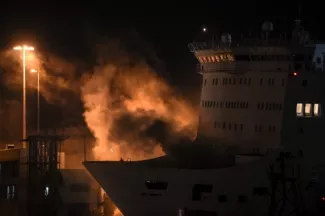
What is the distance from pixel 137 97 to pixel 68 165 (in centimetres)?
729

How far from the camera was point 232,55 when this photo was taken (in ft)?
150

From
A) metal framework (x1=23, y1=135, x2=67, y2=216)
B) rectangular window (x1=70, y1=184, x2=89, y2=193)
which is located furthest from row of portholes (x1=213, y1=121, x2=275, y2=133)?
rectangular window (x1=70, y1=184, x2=89, y2=193)

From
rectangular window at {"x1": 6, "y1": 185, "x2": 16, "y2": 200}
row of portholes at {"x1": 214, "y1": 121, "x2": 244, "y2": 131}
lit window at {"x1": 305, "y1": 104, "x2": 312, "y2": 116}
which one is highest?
lit window at {"x1": 305, "y1": 104, "x2": 312, "y2": 116}

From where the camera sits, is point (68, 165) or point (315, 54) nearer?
point (315, 54)

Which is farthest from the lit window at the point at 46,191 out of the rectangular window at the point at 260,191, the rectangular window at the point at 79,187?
the rectangular window at the point at 260,191

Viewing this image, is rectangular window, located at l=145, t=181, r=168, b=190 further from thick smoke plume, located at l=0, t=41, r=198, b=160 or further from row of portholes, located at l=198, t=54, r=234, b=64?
thick smoke plume, located at l=0, t=41, r=198, b=160

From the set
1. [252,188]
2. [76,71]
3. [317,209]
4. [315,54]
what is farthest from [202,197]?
[76,71]

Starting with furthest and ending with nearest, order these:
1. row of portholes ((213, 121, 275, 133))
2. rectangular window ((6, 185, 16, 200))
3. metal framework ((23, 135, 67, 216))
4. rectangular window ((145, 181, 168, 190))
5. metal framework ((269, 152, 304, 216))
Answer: rectangular window ((6, 185, 16, 200)) < metal framework ((23, 135, 67, 216)) < row of portholes ((213, 121, 275, 133)) < rectangular window ((145, 181, 168, 190)) < metal framework ((269, 152, 304, 216))

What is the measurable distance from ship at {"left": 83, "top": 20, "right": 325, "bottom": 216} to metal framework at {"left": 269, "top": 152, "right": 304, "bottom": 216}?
5cm

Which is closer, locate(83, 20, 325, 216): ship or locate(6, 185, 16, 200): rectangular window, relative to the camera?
Answer: locate(83, 20, 325, 216): ship

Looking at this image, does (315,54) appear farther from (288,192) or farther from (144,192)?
(144,192)

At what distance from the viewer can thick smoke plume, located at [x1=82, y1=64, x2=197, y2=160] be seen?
187 feet

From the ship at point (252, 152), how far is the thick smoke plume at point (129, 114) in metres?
10.5

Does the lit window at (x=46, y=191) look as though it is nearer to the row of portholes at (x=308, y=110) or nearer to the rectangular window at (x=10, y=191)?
the rectangular window at (x=10, y=191)
